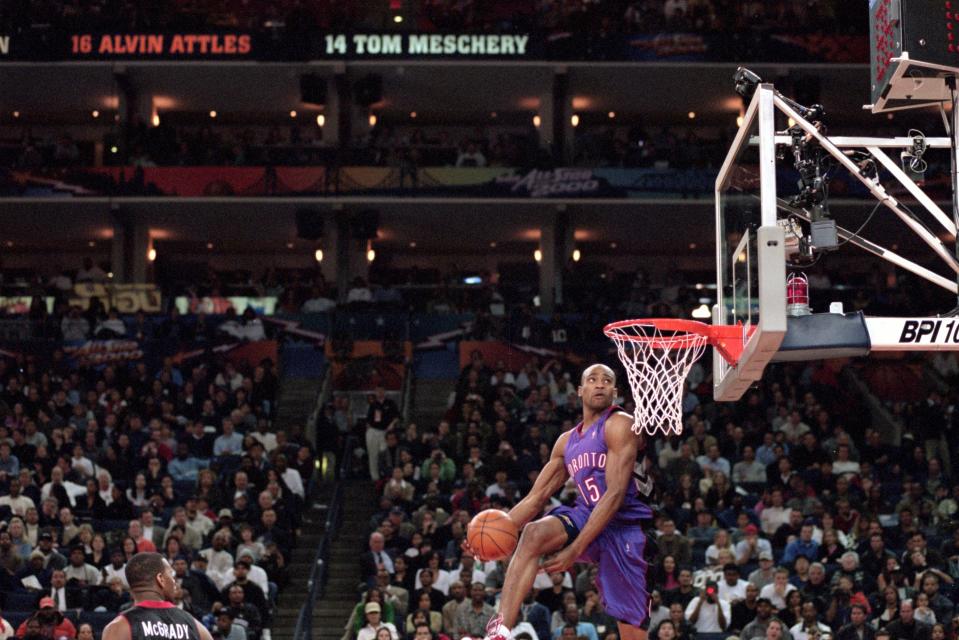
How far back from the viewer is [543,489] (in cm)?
977

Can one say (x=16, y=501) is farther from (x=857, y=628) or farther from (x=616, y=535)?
(x=616, y=535)

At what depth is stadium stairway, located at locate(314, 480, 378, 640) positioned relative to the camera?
18.7 meters

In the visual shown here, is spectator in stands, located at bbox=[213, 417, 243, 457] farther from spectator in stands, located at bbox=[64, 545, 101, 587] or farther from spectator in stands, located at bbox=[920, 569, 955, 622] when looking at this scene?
spectator in stands, located at bbox=[920, 569, 955, 622]

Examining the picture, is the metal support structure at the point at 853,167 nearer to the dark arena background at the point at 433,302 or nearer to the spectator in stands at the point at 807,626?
the dark arena background at the point at 433,302

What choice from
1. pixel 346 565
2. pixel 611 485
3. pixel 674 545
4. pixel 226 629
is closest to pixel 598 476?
pixel 611 485

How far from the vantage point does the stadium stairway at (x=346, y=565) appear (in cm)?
1870

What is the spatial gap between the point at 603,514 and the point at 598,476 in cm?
34

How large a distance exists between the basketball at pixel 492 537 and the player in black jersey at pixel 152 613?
2.51m

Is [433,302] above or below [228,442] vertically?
above

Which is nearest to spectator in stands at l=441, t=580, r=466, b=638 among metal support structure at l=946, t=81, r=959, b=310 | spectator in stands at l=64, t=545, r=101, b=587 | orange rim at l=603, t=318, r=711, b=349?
spectator in stands at l=64, t=545, r=101, b=587

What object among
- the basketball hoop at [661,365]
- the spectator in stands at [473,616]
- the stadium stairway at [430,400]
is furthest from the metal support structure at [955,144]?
the stadium stairway at [430,400]

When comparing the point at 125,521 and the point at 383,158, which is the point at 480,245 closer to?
the point at 383,158

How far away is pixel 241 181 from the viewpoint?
99.2 ft

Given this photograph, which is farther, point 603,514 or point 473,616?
point 473,616
